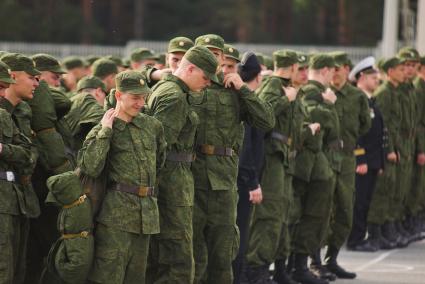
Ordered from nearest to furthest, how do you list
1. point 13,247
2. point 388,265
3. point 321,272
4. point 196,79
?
point 13,247 < point 196,79 < point 321,272 < point 388,265

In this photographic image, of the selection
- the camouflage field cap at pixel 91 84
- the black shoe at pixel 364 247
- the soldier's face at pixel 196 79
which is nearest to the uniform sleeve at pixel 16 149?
the soldier's face at pixel 196 79

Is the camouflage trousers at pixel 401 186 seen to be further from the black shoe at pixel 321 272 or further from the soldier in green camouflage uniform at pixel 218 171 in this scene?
the soldier in green camouflage uniform at pixel 218 171

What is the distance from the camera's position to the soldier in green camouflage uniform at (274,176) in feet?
40.7

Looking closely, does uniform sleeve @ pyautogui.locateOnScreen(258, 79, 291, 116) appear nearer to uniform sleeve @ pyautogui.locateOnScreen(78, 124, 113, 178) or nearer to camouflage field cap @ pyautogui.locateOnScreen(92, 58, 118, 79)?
camouflage field cap @ pyautogui.locateOnScreen(92, 58, 118, 79)

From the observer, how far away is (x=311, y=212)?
13531 millimetres

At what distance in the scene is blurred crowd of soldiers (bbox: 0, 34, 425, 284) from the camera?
960 centimetres

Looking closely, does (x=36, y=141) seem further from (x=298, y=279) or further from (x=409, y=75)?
(x=409, y=75)

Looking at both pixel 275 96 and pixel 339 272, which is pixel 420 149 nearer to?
pixel 339 272

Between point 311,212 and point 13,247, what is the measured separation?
428 centimetres

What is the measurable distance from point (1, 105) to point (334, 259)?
5142mm

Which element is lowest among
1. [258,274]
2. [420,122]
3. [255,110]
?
[258,274]

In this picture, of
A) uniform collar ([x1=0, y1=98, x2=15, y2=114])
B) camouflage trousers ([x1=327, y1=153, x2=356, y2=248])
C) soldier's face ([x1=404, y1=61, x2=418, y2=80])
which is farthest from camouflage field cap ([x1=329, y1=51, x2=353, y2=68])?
uniform collar ([x1=0, y1=98, x2=15, y2=114])

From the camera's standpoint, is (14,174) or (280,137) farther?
(280,137)

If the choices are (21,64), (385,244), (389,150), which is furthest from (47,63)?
(385,244)
